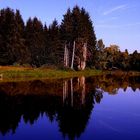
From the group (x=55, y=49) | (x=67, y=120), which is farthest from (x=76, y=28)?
(x=67, y=120)

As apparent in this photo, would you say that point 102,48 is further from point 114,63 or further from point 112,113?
point 112,113

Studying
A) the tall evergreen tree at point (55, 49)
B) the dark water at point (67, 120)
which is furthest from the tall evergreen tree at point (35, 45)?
the dark water at point (67, 120)

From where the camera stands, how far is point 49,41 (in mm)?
88125

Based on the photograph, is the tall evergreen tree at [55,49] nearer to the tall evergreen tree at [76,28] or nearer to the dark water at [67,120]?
the tall evergreen tree at [76,28]

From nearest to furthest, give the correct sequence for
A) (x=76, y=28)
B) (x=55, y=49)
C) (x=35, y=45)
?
(x=76, y=28) → (x=35, y=45) → (x=55, y=49)

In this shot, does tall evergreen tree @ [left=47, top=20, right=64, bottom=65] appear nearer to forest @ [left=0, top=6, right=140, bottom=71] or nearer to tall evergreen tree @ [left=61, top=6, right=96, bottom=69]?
forest @ [left=0, top=6, right=140, bottom=71]

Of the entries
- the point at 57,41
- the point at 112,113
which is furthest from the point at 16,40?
the point at 112,113

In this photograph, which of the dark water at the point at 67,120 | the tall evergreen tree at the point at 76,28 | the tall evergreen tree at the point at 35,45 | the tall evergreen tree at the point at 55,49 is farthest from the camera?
the tall evergreen tree at the point at 55,49

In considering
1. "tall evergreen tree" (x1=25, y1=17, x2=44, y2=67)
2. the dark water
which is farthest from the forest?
the dark water

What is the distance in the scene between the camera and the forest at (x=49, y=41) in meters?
72.8

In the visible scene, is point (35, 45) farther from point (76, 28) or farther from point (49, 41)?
point (76, 28)

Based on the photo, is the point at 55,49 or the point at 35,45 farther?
the point at 55,49

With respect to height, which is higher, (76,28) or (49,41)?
(76,28)

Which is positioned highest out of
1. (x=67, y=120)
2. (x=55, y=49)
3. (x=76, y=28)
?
(x=76, y=28)
